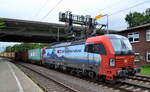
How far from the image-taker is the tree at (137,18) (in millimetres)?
65069

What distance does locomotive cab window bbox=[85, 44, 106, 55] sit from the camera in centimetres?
1343

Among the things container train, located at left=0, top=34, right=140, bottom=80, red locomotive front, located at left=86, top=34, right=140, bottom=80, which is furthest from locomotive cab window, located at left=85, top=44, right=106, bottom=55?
red locomotive front, located at left=86, top=34, right=140, bottom=80

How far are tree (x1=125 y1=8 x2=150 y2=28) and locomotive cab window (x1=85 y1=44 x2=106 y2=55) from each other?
52425mm

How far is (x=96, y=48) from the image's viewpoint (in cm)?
1404

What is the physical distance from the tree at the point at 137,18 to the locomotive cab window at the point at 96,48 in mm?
52425

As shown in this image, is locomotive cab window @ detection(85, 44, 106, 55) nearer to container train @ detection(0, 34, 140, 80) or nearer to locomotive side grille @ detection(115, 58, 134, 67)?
container train @ detection(0, 34, 140, 80)

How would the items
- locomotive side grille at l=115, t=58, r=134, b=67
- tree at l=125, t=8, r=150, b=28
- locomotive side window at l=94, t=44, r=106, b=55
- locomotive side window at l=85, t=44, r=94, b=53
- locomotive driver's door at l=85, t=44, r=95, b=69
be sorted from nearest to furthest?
locomotive side grille at l=115, t=58, r=134, b=67 < locomotive side window at l=94, t=44, r=106, b=55 < locomotive driver's door at l=85, t=44, r=95, b=69 < locomotive side window at l=85, t=44, r=94, b=53 < tree at l=125, t=8, r=150, b=28

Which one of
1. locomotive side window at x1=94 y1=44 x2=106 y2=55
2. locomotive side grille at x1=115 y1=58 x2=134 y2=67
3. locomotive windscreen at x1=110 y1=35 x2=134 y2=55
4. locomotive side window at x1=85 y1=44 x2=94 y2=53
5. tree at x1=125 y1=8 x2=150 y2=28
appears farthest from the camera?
tree at x1=125 y1=8 x2=150 y2=28

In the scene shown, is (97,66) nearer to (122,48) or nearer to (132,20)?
(122,48)

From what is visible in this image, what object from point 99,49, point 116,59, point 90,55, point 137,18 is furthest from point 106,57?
point 137,18

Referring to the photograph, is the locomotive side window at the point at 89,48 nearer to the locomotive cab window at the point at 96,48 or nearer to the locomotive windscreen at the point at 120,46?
the locomotive cab window at the point at 96,48

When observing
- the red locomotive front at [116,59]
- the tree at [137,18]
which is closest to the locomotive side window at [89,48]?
the red locomotive front at [116,59]

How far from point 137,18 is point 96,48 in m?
56.7

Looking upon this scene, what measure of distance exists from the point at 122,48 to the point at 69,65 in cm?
653
